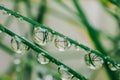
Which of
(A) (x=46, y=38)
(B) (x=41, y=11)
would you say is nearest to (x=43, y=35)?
(A) (x=46, y=38)

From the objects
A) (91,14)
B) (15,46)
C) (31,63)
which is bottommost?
(91,14)

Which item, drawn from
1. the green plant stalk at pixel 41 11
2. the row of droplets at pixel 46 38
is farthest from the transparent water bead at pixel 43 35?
the green plant stalk at pixel 41 11

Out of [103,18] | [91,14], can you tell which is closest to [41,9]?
[103,18]

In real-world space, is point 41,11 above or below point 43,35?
below

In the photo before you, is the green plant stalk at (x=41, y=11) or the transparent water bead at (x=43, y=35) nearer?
the transparent water bead at (x=43, y=35)

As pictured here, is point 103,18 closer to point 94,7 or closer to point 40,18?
point 94,7

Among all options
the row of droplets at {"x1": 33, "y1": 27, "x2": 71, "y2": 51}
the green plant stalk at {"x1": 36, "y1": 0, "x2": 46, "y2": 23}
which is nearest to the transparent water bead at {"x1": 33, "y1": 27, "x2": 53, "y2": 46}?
the row of droplets at {"x1": 33, "y1": 27, "x2": 71, "y2": 51}

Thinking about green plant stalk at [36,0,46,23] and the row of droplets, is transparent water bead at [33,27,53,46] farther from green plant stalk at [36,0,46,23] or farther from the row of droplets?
green plant stalk at [36,0,46,23]

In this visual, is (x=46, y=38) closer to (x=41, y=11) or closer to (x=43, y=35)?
(x=43, y=35)

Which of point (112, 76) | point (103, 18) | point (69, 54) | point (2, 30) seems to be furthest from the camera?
point (103, 18)

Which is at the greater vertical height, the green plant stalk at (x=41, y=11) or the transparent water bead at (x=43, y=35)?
the transparent water bead at (x=43, y=35)

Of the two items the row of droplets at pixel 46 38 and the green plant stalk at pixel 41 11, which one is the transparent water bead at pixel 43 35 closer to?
the row of droplets at pixel 46 38
